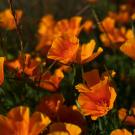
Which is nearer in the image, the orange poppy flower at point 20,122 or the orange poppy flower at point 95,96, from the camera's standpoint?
the orange poppy flower at point 20,122

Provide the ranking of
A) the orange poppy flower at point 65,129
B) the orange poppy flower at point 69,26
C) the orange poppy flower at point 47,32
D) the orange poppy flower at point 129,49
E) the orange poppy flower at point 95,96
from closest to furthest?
1. the orange poppy flower at point 65,129
2. the orange poppy flower at point 95,96
3. the orange poppy flower at point 129,49
4. the orange poppy flower at point 69,26
5. the orange poppy flower at point 47,32

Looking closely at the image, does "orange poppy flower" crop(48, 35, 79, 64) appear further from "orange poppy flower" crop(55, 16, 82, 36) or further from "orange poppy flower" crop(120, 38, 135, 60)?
"orange poppy flower" crop(55, 16, 82, 36)

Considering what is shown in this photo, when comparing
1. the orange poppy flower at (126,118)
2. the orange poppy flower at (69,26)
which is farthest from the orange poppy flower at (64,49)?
the orange poppy flower at (69,26)

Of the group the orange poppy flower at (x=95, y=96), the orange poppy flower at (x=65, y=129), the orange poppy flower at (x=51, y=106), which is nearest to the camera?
the orange poppy flower at (x=65, y=129)

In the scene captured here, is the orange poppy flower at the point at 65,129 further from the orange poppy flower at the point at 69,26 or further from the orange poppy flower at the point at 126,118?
the orange poppy flower at the point at 69,26

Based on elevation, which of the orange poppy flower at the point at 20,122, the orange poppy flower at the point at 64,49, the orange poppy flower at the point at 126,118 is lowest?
the orange poppy flower at the point at 126,118

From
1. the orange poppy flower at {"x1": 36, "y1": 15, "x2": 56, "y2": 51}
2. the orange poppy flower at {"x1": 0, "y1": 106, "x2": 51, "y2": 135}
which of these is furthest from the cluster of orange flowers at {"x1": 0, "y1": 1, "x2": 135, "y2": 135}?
the orange poppy flower at {"x1": 36, "y1": 15, "x2": 56, "y2": 51}
